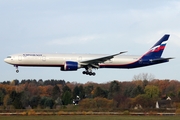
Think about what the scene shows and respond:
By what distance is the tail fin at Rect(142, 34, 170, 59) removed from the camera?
7319 centimetres

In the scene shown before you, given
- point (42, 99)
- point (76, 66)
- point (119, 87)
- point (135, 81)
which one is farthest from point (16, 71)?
point (135, 81)

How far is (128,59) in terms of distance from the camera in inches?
2756

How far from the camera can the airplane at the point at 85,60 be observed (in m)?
65.9

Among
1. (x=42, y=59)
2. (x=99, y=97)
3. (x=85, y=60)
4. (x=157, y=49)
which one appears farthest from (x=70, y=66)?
(x=99, y=97)

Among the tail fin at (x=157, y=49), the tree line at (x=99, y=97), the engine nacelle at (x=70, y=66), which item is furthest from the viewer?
the tree line at (x=99, y=97)

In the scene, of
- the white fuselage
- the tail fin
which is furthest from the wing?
the tail fin

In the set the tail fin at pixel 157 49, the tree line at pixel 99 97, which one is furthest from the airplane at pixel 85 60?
the tree line at pixel 99 97

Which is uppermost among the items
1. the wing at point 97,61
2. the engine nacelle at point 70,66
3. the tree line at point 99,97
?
the wing at point 97,61

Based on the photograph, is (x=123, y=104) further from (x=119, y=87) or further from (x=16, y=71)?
(x=16, y=71)

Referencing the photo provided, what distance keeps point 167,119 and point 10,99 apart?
192ft

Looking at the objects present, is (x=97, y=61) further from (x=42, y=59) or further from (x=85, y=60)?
(x=42, y=59)

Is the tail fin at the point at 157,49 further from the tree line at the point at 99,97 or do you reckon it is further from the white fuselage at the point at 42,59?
the tree line at the point at 99,97

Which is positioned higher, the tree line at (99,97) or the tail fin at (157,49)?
the tail fin at (157,49)

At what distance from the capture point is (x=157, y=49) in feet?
245
